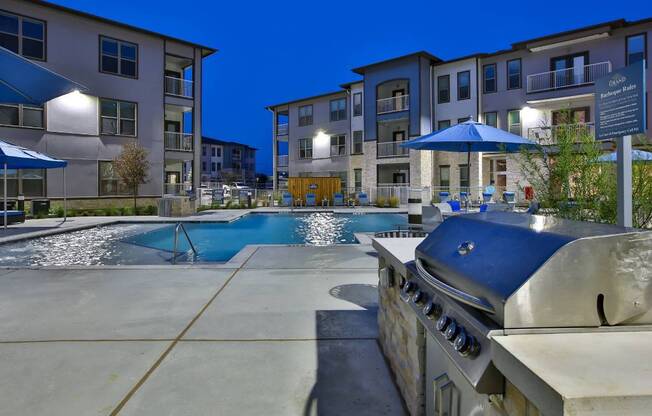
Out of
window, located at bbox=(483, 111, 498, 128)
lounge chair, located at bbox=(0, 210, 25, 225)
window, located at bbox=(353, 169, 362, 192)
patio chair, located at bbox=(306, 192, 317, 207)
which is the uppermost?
window, located at bbox=(483, 111, 498, 128)

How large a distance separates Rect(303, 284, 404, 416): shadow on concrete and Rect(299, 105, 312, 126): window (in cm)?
3527

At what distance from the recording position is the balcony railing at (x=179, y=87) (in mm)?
25438

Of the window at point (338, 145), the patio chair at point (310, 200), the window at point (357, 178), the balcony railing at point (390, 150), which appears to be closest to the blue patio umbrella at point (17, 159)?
the patio chair at point (310, 200)

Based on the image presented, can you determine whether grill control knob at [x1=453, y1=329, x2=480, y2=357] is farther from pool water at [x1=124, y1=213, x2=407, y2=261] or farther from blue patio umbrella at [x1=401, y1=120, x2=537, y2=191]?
pool water at [x1=124, y1=213, x2=407, y2=261]

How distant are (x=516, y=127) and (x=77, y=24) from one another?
82.7 ft

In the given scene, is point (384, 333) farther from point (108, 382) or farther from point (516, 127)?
point (516, 127)

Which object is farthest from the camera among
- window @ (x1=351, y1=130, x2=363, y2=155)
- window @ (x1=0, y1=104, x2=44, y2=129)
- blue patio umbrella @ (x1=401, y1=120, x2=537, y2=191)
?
window @ (x1=351, y1=130, x2=363, y2=155)

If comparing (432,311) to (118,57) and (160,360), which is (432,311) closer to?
(160,360)

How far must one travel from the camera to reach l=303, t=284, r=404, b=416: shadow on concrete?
2855 mm

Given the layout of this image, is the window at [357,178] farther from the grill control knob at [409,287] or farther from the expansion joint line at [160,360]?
the grill control knob at [409,287]

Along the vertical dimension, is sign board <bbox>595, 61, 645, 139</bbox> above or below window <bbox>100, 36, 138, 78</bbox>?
below

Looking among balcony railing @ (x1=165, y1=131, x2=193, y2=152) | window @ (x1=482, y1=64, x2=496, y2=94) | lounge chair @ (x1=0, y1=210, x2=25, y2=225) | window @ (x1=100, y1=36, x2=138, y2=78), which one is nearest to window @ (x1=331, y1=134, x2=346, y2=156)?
window @ (x1=482, y1=64, x2=496, y2=94)

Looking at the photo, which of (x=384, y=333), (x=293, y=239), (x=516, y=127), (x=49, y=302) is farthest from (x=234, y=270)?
(x=516, y=127)

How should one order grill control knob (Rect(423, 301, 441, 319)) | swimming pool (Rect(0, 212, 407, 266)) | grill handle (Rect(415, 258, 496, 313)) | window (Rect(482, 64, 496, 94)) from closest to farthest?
grill handle (Rect(415, 258, 496, 313)) → grill control knob (Rect(423, 301, 441, 319)) → swimming pool (Rect(0, 212, 407, 266)) → window (Rect(482, 64, 496, 94))
